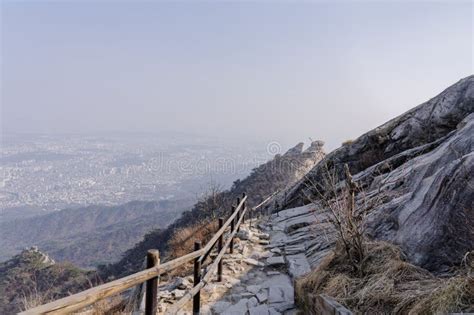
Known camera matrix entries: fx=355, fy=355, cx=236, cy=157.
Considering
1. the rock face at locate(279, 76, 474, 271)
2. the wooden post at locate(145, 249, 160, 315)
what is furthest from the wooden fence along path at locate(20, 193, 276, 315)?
the rock face at locate(279, 76, 474, 271)

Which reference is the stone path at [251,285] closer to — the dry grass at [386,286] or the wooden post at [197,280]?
the wooden post at [197,280]

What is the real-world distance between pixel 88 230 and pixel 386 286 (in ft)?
365

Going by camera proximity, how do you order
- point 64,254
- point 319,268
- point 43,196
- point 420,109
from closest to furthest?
1. point 319,268
2. point 420,109
3. point 64,254
4. point 43,196

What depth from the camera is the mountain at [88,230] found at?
75.2m

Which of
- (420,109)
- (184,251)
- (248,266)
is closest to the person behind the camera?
(248,266)

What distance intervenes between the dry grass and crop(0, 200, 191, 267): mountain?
2749 inches

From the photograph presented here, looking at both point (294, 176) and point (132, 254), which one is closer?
point (294, 176)

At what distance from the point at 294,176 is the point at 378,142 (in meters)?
13.7

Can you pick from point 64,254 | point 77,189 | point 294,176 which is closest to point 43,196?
point 77,189

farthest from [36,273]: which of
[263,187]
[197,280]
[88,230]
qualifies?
[88,230]

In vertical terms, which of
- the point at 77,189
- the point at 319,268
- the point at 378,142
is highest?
the point at 77,189

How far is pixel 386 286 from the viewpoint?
4031mm

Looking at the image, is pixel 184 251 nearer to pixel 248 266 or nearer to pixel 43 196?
pixel 248 266

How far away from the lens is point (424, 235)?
4.75 m
